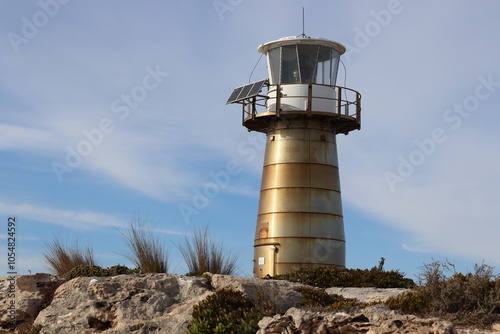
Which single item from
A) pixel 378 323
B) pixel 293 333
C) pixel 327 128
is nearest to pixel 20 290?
pixel 293 333

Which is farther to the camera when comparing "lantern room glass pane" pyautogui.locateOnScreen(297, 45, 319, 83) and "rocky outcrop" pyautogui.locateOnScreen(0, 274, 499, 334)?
"lantern room glass pane" pyautogui.locateOnScreen(297, 45, 319, 83)

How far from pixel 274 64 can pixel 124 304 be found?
548 inches

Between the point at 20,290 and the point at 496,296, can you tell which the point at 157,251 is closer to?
the point at 20,290

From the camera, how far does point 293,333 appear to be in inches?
371

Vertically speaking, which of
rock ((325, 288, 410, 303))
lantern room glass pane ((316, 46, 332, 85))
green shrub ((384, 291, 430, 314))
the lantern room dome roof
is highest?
the lantern room dome roof

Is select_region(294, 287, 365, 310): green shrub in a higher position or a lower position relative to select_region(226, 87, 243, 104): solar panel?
lower

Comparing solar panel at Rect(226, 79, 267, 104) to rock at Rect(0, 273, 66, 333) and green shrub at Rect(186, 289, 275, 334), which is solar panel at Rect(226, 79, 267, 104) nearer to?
rock at Rect(0, 273, 66, 333)

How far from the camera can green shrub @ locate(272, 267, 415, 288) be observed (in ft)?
56.2

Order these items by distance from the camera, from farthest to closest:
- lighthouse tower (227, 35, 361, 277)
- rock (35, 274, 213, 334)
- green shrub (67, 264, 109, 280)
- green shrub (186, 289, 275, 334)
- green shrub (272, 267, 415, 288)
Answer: lighthouse tower (227, 35, 361, 277) < green shrub (272, 267, 415, 288) < green shrub (67, 264, 109, 280) < rock (35, 274, 213, 334) < green shrub (186, 289, 275, 334)

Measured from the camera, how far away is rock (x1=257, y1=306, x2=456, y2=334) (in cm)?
873

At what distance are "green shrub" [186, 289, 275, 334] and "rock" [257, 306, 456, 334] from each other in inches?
17.0

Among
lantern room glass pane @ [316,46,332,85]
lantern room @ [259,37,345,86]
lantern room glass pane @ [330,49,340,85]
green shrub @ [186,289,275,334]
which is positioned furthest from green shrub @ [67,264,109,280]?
lantern room glass pane @ [330,49,340,85]

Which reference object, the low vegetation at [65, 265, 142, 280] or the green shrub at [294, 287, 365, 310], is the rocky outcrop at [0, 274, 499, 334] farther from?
the low vegetation at [65, 265, 142, 280]

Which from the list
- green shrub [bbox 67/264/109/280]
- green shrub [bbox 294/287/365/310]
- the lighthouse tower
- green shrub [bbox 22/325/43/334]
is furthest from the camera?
the lighthouse tower
